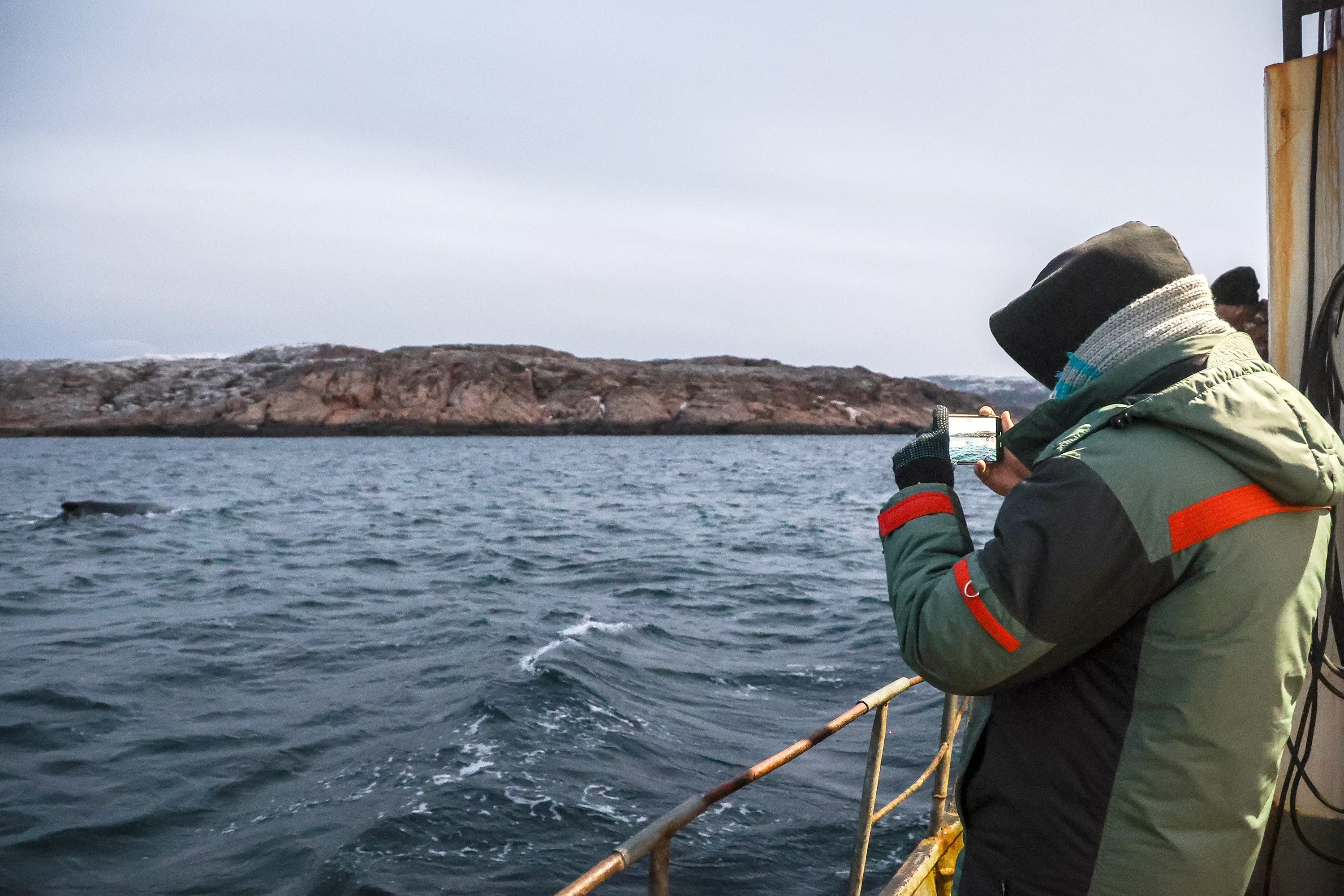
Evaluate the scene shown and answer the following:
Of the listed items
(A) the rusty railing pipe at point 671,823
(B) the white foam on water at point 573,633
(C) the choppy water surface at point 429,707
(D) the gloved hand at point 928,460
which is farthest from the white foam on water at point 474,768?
(D) the gloved hand at point 928,460

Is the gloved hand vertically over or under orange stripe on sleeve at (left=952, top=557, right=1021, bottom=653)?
over

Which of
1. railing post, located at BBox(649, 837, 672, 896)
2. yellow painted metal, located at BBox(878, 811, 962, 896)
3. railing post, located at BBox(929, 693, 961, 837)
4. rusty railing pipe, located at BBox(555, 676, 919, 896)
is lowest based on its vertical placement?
yellow painted metal, located at BBox(878, 811, 962, 896)

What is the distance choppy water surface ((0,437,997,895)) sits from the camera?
265 inches

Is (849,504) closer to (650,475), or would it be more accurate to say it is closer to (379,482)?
(650,475)

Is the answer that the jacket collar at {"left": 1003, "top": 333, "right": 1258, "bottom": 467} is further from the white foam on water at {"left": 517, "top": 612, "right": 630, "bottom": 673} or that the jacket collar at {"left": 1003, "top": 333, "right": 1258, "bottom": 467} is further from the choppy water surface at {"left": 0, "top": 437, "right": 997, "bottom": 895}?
the white foam on water at {"left": 517, "top": 612, "right": 630, "bottom": 673}

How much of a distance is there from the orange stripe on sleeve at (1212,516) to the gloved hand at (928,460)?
46 cm

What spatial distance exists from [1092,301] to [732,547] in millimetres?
22076

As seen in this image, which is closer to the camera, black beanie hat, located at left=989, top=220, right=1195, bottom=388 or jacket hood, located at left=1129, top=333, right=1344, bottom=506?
jacket hood, located at left=1129, top=333, right=1344, bottom=506

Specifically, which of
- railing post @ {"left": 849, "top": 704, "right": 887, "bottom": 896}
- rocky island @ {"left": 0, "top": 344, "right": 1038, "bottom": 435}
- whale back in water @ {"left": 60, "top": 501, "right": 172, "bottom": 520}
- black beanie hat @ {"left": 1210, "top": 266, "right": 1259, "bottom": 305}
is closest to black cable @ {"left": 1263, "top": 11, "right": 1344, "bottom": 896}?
black beanie hat @ {"left": 1210, "top": 266, "right": 1259, "bottom": 305}

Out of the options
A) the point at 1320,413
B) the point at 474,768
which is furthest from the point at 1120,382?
the point at 474,768

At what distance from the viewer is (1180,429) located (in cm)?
143

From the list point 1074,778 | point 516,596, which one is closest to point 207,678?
point 516,596

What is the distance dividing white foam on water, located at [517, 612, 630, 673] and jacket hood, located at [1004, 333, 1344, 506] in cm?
1006

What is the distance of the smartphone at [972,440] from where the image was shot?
1.88 metres
